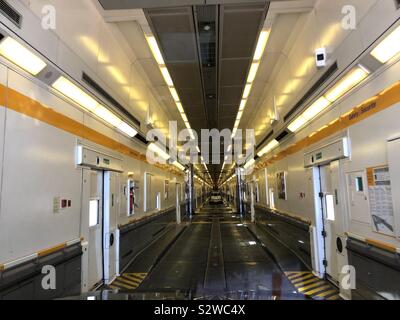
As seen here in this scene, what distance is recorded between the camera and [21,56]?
2.65 m

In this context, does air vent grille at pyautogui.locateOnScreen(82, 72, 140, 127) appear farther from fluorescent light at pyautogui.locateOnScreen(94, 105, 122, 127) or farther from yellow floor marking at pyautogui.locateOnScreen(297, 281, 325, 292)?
yellow floor marking at pyautogui.locateOnScreen(297, 281, 325, 292)

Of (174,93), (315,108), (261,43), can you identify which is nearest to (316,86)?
(315,108)

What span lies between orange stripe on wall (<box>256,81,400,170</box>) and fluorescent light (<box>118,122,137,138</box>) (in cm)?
369

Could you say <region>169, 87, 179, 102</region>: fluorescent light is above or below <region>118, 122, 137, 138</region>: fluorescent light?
above

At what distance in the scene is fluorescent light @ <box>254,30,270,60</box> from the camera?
5121mm

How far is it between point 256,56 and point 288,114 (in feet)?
4.82

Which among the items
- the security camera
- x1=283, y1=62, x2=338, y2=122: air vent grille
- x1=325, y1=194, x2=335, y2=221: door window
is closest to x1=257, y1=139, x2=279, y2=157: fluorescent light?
x1=283, y1=62, x2=338, y2=122: air vent grille

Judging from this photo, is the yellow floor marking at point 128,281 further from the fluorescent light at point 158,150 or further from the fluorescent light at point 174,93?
the fluorescent light at point 174,93

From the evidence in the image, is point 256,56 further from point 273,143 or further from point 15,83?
point 15,83

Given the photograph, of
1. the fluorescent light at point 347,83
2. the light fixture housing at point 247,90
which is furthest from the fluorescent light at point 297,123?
the light fixture housing at point 247,90

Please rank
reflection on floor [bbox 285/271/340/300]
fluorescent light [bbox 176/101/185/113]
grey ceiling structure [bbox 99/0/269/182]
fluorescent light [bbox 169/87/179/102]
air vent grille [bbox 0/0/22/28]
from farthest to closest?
1. fluorescent light [bbox 176/101/185/113]
2. fluorescent light [bbox 169/87/179/102]
3. reflection on floor [bbox 285/271/340/300]
4. grey ceiling structure [bbox 99/0/269/182]
5. air vent grille [bbox 0/0/22/28]

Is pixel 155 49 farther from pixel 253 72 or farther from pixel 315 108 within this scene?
pixel 315 108

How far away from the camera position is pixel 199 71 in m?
6.43

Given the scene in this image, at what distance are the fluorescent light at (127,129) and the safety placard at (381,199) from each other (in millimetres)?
4315
